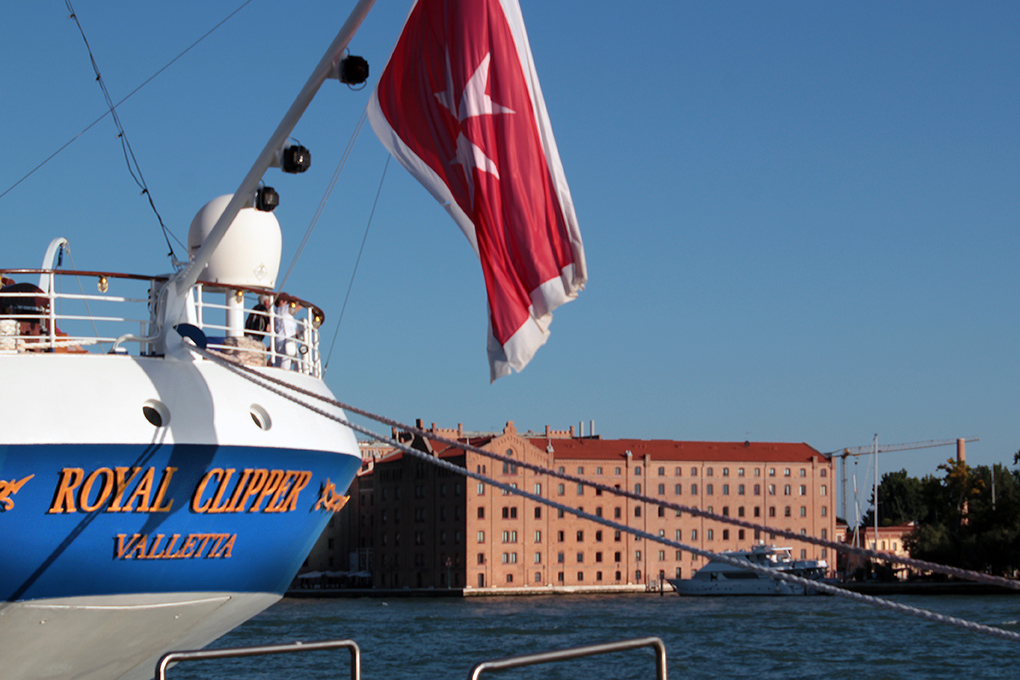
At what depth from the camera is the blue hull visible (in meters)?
9.14

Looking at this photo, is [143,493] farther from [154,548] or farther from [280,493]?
[280,493]

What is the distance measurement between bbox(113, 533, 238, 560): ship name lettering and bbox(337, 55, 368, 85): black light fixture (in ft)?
13.2

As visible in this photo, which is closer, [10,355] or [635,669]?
[10,355]

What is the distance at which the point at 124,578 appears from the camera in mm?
9711

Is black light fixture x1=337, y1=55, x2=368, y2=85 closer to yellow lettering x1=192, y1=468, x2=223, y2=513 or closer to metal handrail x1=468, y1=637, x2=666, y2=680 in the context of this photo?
yellow lettering x1=192, y1=468, x2=223, y2=513

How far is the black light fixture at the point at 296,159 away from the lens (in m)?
9.42

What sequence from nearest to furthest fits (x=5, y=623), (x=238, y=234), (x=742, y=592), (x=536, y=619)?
(x=5, y=623) → (x=238, y=234) → (x=536, y=619) → (x=742, y=592)

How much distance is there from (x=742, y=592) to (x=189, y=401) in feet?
294

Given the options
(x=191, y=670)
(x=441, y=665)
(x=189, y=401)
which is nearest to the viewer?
(x=189, y=401)

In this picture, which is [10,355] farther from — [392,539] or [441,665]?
[392,539]

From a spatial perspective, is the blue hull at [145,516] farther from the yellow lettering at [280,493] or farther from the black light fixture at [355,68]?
the black light fixture at [355,68]

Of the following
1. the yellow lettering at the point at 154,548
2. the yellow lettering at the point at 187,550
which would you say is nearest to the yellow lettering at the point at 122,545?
the yellow lettering at the point at 154,548

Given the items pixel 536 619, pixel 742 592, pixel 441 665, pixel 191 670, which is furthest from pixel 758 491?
pixel 191 670

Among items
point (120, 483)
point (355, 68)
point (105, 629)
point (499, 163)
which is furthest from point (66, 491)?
point (499, 163)
